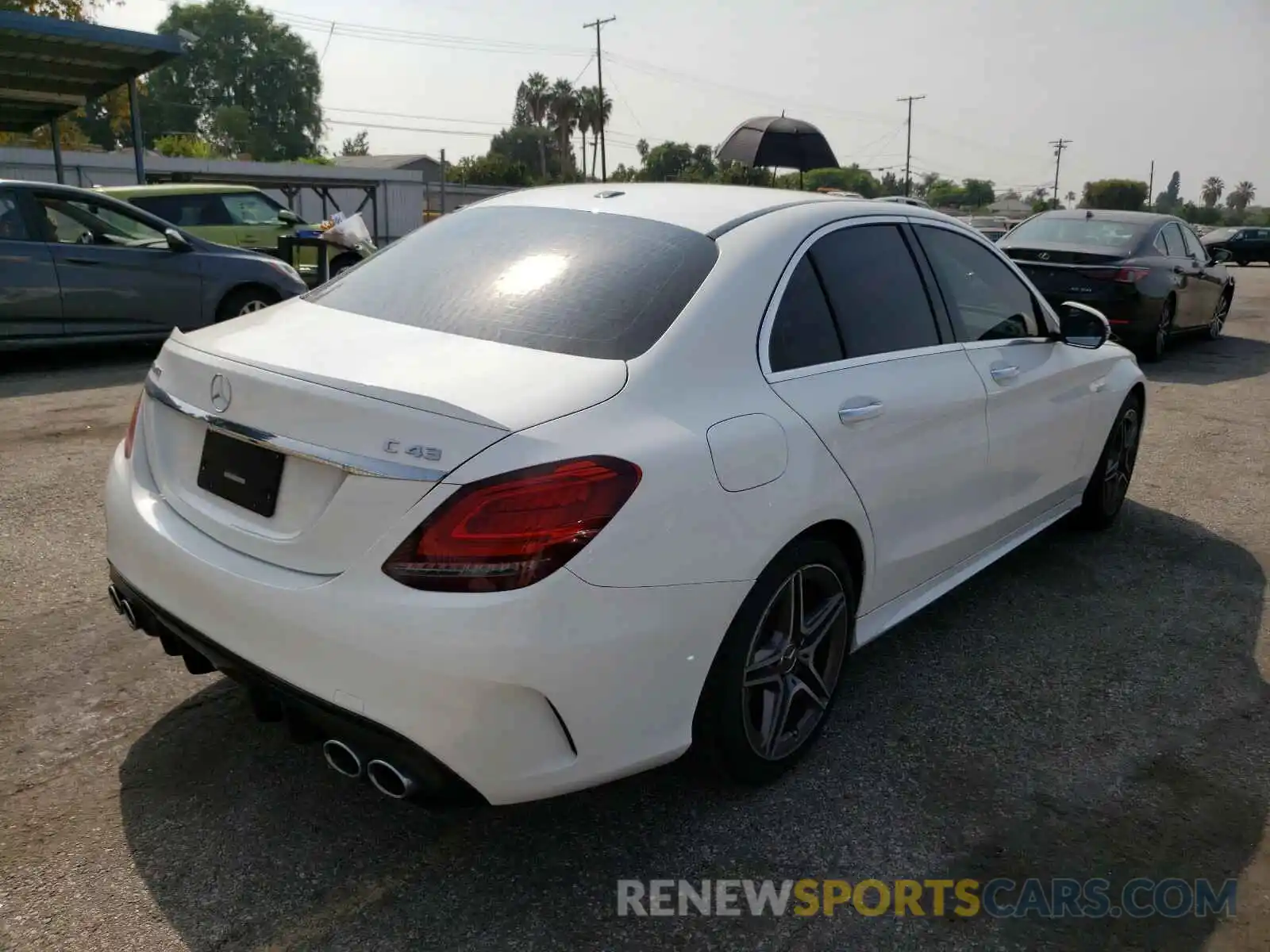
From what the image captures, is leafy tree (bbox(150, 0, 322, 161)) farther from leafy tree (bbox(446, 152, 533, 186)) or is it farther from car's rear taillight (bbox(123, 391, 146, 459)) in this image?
car's rear taillight (bbox(123, 391, 146, 459))

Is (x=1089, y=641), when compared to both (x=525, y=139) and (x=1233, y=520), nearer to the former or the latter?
(x=1233, y=520)

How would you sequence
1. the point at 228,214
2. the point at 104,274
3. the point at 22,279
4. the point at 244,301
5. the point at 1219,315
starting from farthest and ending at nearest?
the point at 228,214
the point at 1219,315
the point at 244,301
the point at 104,274
the point at 22,279

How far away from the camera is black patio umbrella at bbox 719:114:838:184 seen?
20.8 meters

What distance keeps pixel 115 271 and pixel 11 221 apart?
0.82m

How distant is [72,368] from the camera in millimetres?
8922

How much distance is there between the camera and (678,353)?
8.46 feet

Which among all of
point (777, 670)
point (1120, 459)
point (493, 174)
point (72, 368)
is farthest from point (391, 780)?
point (493, 174)

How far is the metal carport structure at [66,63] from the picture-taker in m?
12.0

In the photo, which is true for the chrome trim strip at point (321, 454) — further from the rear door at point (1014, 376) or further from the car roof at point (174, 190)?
the car roof at point (174, 190)

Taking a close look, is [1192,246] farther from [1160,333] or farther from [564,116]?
[564,116]

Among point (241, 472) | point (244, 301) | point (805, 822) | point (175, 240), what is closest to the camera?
point (241, 472)

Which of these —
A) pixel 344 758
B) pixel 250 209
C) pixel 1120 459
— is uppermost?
pixel 250 209

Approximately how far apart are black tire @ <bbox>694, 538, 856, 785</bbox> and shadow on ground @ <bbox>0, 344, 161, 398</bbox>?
6707 mm

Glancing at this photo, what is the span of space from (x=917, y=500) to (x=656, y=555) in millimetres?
1326
